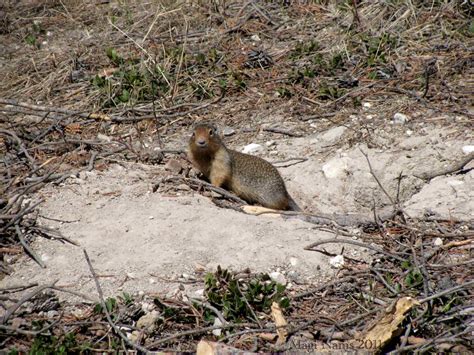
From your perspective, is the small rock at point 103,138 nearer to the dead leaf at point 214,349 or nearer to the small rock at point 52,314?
the small rock at point 52,314

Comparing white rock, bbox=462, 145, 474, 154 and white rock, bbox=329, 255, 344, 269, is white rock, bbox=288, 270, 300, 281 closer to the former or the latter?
white rock, bbox=329, 255, 344, 269

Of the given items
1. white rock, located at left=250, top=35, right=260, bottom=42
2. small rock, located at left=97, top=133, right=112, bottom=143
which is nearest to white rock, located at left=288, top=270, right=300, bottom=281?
small rock, located at left=97, top=133, right=112, bottom=143

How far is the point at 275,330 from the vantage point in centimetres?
376

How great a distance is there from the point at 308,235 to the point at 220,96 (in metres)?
2.74

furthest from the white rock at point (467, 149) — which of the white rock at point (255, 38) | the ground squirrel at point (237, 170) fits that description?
the white rock at point (255, 38)

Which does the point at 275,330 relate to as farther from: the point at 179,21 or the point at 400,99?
the point at 179,21

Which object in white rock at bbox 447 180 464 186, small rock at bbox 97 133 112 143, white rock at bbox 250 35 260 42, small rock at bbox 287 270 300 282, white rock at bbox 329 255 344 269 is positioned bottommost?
small rock at bbox 97 133 112 143

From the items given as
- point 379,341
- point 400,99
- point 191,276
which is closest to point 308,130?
point 400,99

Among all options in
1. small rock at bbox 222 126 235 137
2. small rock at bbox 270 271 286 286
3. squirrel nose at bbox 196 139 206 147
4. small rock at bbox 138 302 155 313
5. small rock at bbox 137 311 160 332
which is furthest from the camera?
small rock at bbox 222 126 235 137

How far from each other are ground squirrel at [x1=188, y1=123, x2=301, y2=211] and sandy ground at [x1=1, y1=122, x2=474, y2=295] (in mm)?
305

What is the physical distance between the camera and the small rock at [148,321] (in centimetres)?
386

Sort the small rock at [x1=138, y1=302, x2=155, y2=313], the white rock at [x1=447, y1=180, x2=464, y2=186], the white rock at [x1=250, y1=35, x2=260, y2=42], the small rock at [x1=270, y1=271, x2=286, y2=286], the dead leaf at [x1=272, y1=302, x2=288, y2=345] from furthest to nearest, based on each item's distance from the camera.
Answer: the white rock at [x1=250, y1=35, x2=260, y2=42]
the white rock at [x1=447, y1=180, x2=464, y2=186]
the small rock at [x1=270, y1=271, x2=286, y2=286]
the small rock at [x1=138, y1=302, x2=155, y2=313]
the dead leaf at [x1=272, y1=302, x2=288, y2=345]

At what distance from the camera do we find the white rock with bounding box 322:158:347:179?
573cm

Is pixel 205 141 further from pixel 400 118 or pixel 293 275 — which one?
pixel 400 118
